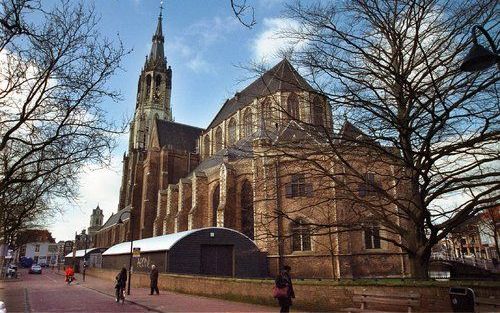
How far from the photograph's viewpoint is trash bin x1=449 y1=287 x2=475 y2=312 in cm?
665

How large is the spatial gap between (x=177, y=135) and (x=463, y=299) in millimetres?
47926

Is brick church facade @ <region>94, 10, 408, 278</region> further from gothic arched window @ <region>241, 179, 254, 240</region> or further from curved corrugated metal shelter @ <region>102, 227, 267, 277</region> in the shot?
curved corrugated metal shelter @ <region>102, 227, 267, 277</region>

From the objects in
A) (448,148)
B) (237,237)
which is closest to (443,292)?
(448,148)

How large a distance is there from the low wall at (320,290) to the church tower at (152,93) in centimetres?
4618

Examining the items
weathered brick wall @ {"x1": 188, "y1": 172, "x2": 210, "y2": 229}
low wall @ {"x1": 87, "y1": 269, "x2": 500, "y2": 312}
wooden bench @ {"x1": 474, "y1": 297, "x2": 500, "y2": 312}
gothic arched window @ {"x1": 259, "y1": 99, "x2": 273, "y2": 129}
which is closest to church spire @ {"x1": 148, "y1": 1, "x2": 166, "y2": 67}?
weathered brick wall @ {"x1": 188, "y1": 172, "x2": 210, "y2": 229}

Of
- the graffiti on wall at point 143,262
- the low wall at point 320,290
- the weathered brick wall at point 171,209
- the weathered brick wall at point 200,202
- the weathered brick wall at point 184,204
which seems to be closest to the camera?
the low wall at point 320,290

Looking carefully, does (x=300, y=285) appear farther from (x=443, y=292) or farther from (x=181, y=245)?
(x=181, y=245)

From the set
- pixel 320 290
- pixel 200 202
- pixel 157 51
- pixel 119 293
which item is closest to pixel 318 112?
pixel 320 290

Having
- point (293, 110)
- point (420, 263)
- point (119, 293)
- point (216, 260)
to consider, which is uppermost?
point (293, 110)

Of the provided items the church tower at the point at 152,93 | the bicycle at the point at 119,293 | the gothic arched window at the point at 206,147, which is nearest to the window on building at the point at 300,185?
the bicycle at the point at 119,293

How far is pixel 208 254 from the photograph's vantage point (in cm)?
2416

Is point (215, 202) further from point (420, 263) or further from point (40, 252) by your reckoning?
point (40, 252)

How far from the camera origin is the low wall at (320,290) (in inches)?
390

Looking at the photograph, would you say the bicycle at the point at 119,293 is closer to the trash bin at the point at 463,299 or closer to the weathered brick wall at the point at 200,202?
the trash bin at the point at 463,299
